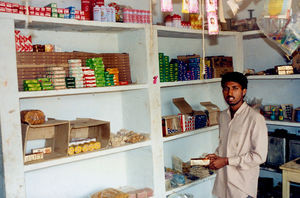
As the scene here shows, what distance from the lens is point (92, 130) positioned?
313cm

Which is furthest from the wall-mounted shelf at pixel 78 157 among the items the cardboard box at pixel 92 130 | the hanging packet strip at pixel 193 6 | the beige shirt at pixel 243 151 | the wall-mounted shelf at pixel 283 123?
the wall-mounted shelf at pixel 283 123

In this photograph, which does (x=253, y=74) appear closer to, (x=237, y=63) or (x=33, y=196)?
→ (x=237, y=63)

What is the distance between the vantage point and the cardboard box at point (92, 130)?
114 inches

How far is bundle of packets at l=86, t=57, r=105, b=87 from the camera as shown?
2.85m

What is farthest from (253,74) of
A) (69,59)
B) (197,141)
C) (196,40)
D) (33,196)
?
(33,196)

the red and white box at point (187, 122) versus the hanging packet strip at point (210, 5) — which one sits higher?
the hanging packet strip at point (210, 5)

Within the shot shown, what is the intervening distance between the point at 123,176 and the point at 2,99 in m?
1.66

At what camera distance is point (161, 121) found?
3.29 m

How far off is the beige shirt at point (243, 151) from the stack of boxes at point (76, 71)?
1383mm

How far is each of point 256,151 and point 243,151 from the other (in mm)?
138

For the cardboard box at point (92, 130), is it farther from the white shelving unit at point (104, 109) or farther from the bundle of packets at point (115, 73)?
the bundle of packets at point (115, 73)

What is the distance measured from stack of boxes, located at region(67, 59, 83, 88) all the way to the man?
1288 mm

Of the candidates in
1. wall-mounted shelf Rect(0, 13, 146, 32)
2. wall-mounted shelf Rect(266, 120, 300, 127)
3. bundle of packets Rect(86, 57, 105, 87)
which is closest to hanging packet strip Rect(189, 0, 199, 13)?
wall-mounted shelf Rect(0, 13, 146, 32)

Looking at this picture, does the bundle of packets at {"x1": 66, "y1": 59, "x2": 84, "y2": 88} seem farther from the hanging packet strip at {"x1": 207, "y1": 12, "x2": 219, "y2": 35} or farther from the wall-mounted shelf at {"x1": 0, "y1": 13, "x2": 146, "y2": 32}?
the hanging packet strip at {"x1": 207, "y1": 12, "x2": 219, "y2": 35}
